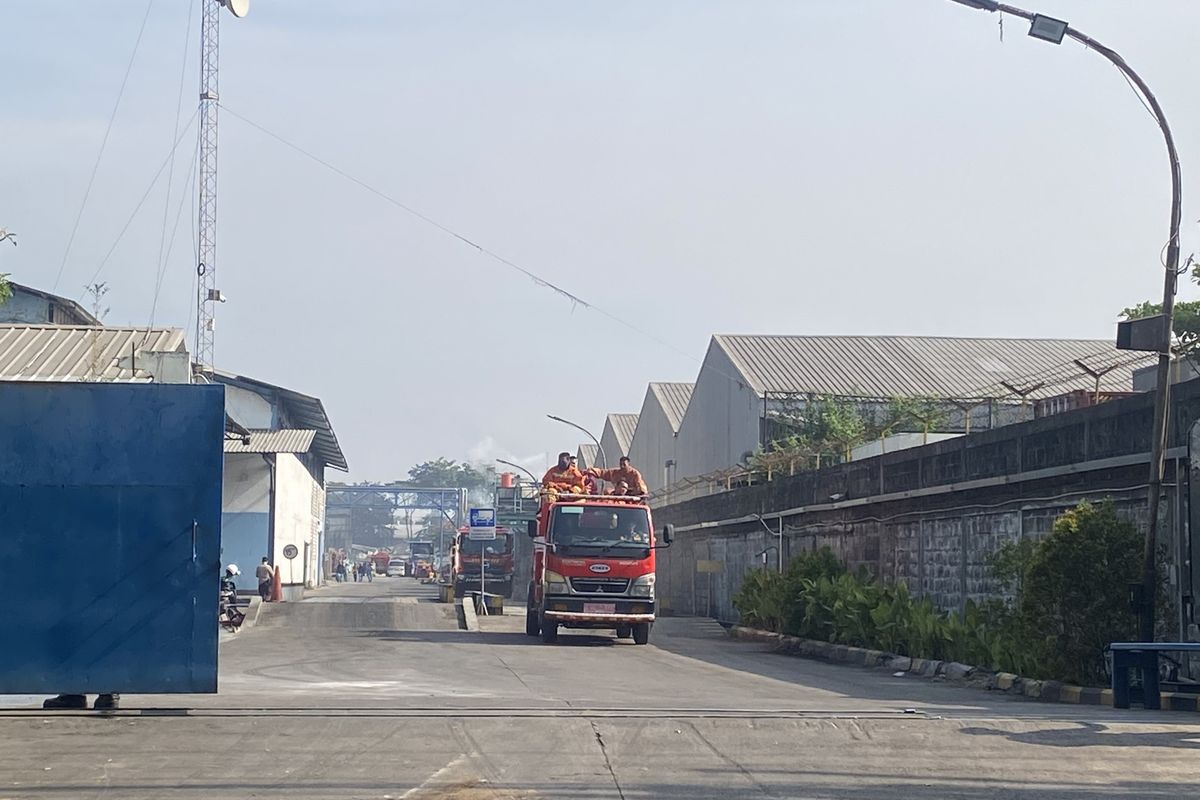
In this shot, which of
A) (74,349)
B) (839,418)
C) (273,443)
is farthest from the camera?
(273,443)

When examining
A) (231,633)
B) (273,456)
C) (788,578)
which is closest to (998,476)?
(788,578)

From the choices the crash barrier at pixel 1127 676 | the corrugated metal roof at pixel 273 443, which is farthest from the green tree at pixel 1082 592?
the corrugated metal roof at pixel 273 443

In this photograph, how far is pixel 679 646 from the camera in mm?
27297

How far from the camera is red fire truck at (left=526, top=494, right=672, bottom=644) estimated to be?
25.9 m

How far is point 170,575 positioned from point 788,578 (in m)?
18.0

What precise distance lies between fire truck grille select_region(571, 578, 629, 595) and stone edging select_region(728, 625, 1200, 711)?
3.34 meters

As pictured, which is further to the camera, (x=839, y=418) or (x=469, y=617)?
(x=839, y=418)

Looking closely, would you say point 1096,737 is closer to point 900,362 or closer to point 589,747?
point 589,747

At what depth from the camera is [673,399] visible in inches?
2894

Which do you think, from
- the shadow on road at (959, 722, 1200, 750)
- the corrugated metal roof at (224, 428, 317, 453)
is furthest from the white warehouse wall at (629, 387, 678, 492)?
the shadow on road at (959, 722, 1200, 750)

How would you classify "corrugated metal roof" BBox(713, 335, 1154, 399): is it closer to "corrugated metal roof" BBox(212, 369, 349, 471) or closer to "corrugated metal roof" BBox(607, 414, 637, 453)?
"corrugated metal roof" BBox(212, 369, 349, 471)

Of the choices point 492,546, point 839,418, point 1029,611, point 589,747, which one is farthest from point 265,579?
point 589,747

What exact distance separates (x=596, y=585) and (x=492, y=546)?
1221 inches

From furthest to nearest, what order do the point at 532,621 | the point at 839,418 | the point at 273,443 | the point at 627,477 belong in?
the point at 273,443 → the point at 839,418 → the point at 532,621 → the point at 627,477
